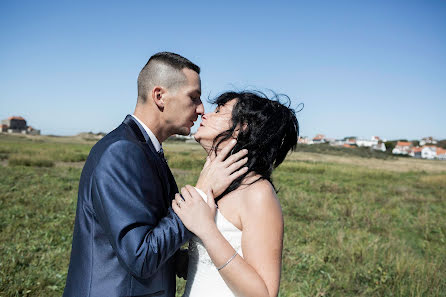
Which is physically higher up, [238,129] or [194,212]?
[238,129]

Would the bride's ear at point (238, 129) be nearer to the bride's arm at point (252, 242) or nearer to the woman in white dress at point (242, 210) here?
the woman in white dress at point (242, 210)

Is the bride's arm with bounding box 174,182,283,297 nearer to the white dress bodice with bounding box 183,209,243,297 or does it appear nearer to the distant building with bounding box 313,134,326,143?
the white dress bodice with bounding box 183,209,243,297

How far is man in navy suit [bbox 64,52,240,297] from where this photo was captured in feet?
5.63

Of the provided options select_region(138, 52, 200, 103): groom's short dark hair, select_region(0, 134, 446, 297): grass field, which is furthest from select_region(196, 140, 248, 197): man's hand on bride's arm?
select_region(0, 134, 446, 297): grass field

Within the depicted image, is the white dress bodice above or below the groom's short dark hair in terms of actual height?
below

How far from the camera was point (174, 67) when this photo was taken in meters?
2.68

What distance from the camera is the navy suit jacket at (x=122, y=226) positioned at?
1713 millimetres

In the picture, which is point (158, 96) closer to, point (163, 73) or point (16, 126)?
point (163, 73)

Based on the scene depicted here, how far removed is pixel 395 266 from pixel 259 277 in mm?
5543

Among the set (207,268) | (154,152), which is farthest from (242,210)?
(154,152)

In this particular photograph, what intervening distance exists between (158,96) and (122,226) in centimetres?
120

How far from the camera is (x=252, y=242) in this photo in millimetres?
2064

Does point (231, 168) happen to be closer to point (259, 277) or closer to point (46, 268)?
point (259, 277)

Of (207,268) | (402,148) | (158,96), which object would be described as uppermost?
(158,96)
